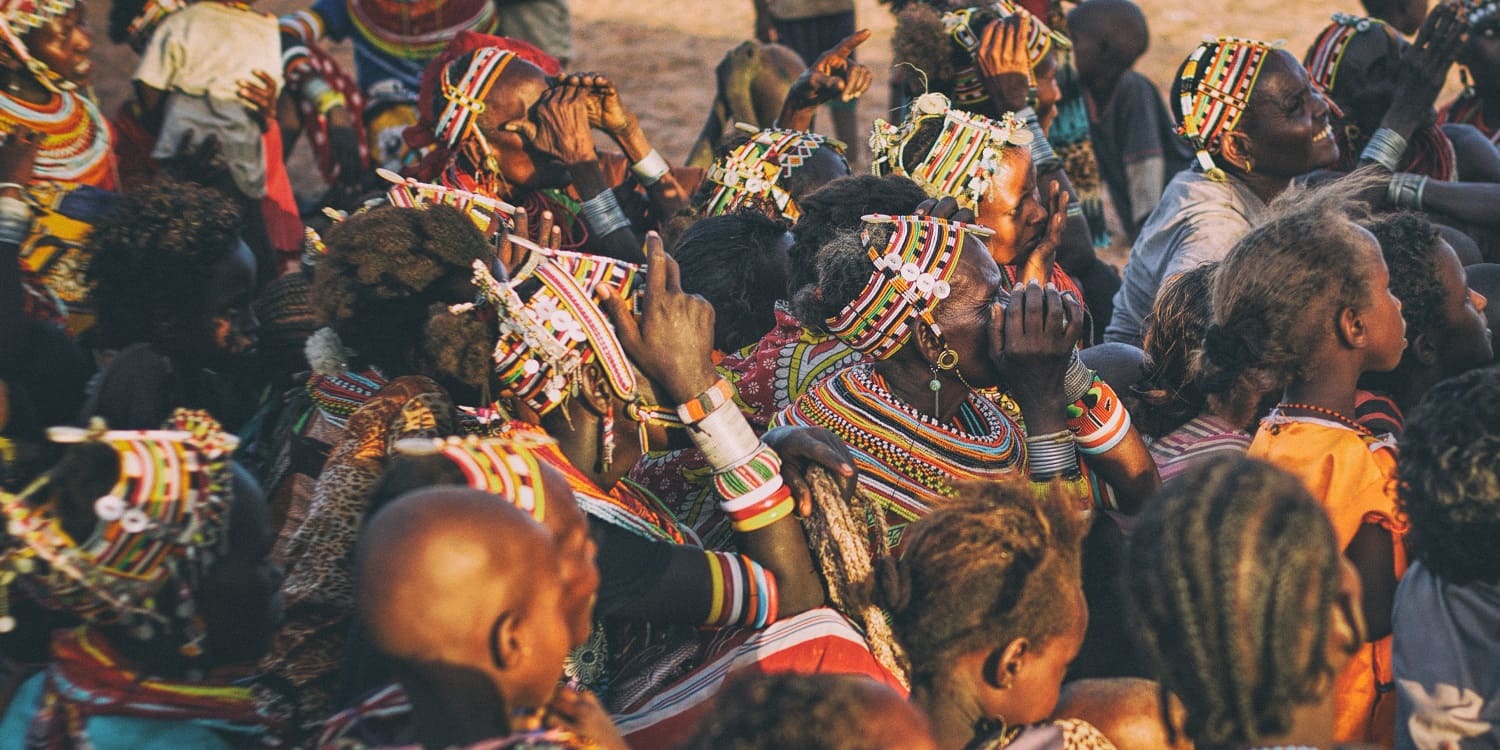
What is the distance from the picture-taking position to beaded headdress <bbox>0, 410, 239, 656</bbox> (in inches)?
90.4

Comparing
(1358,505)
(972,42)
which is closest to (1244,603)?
(1358,505)

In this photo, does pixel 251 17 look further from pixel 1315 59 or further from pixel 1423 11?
pixel 1423 11

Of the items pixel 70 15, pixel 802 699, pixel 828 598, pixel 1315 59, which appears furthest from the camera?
pixel 1315 59

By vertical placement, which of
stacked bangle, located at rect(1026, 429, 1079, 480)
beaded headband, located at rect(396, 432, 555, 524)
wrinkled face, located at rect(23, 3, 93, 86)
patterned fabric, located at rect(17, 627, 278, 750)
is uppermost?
wrinkled face, located at rect(23, 3, 93, 86)

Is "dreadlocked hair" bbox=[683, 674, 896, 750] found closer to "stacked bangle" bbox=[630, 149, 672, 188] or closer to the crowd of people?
the crowd of people

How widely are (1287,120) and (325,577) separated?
372 centimetres

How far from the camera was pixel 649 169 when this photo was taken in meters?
5.39

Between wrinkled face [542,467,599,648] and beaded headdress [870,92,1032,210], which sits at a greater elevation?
wrinkled face [542,467,599,648]

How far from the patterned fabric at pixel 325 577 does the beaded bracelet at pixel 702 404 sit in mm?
592

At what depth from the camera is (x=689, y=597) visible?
107 inches

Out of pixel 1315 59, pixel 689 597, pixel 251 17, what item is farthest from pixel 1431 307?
pixel 251 17

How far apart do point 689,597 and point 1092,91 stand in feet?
20.8

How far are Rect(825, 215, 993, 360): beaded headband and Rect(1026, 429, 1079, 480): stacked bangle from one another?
375mm

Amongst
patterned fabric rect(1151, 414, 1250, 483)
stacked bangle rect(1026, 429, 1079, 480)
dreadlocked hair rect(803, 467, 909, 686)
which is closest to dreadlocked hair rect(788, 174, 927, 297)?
stacked bangle rect(1026, 429, 1079, 480)
